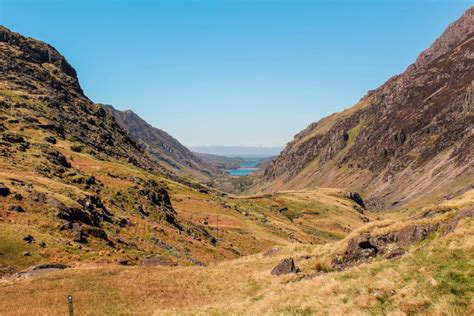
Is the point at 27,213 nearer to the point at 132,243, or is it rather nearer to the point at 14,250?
the point at 14,250

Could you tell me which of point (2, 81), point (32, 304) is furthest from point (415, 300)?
point (2, 81)

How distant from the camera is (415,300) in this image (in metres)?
14.7

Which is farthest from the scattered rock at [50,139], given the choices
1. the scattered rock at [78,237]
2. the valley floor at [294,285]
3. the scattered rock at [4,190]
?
the valley floor at [294,285]

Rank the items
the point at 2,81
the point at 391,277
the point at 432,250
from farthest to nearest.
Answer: the point at 2,81
the point at 432,250
the point at 391,277

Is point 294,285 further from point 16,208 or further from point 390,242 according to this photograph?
point 16,208

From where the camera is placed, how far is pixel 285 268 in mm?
30859

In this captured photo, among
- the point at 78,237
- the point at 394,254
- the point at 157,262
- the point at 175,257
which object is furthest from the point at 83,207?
the point at 394,254

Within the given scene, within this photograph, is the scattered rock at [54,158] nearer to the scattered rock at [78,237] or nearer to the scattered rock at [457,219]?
the scattered rock at [78,237]

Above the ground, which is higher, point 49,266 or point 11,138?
point 11,138

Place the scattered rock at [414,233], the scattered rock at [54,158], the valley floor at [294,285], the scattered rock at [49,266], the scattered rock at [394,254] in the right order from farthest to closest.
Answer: the scattered rock at [54,158]
the scattered rock at [49,266]
the scattered rock at [414,233]
the scattered rock at [394,254]
the valley floor at [294,285]

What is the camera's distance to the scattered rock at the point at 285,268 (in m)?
30.4

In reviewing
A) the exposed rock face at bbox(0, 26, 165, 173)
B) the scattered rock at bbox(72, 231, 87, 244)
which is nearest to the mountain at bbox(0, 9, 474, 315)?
the scattered rock at bbox(72, 231, 87, 244)

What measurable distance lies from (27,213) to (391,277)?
41.6 metres

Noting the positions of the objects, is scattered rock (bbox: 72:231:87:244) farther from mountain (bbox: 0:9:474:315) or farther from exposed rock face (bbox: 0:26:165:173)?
exposed rock face (bbox: 0:26:165:173)
